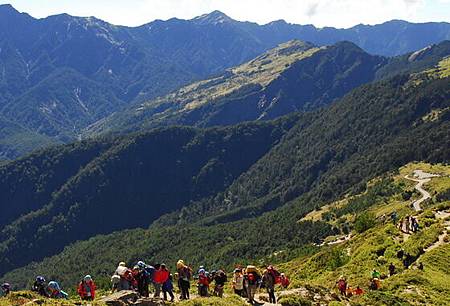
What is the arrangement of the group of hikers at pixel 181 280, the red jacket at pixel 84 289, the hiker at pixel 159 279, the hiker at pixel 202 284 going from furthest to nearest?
the hiker at pixel 202 284, the hiker at pixel 159 279, the group of hikers at pixel 181 280, the red jacket at pixel 84 289

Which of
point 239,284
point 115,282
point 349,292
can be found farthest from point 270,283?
point 115,282

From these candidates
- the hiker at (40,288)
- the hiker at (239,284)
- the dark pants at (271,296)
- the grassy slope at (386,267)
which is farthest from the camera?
the grassy slope at (386,267)

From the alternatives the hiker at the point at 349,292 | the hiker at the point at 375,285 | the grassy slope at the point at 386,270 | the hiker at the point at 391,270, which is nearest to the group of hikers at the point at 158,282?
the grassy slope at the point at 386,270

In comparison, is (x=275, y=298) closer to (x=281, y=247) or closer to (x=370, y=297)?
(x=370, y=297)

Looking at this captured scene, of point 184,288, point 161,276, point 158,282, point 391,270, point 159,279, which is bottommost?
point 391,270

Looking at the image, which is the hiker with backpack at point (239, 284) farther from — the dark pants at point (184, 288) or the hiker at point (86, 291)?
the hiker at point (86, 291)

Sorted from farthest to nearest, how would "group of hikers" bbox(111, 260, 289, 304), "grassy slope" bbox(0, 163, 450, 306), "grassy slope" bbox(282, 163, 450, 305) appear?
Result: "grassy slope" bbox(282, 163, 450, 305)
"grassy slope" bbox(0, 163, 450, 306)
"group of hikers" bbox(111, 260, 289, 304)

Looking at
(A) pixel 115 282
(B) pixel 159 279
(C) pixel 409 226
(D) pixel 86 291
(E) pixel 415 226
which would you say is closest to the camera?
(D) pixel 86 291

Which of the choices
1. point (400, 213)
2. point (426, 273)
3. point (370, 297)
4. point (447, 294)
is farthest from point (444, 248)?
point (400, 213)

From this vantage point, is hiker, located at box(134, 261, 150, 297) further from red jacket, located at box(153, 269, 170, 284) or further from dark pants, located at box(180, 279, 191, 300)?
dark pants, located at box(180, 279, 191, 300)

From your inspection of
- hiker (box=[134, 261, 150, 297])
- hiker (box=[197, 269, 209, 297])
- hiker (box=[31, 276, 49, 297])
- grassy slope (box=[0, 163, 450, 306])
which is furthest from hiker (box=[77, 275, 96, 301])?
hiker (box=[197, 269, 209, 297])

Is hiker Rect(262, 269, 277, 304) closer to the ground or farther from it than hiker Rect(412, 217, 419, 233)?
farther from it

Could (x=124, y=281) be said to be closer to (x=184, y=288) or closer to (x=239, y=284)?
(x=184, y=288)

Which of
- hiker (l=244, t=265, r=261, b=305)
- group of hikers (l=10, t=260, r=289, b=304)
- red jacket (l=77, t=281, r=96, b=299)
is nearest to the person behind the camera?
red jacket (l=77, t=281, r=96, b=299)
